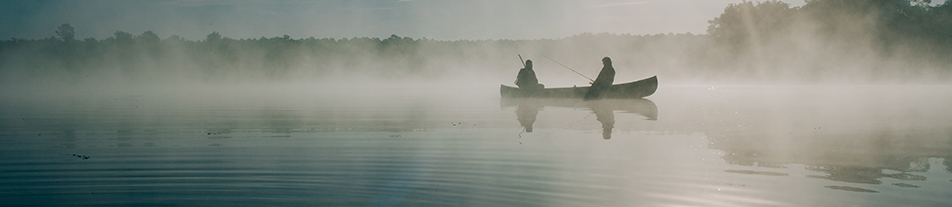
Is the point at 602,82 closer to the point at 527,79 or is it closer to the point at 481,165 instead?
the point at 527,79

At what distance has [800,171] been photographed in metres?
6.21

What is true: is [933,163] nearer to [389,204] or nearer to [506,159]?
[506,159]

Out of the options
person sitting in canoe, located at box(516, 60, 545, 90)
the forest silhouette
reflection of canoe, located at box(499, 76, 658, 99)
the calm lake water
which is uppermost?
the forest silhouette

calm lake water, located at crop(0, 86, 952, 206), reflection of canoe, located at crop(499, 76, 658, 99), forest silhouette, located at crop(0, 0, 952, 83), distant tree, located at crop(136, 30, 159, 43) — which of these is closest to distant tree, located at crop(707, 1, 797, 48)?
forest silhouette, located at crop(0, 0, 952, 83)

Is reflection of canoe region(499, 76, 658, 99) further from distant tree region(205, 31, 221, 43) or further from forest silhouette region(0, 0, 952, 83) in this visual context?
distant tree region(205, 31, 221, 43)

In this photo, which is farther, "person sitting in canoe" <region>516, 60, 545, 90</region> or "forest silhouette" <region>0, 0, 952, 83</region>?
"forest silhouette" <region>0, 0, 952, 83</region>

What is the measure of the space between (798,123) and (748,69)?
5337cm

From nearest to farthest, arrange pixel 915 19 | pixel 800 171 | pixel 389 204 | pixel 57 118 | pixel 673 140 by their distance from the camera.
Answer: pixel 389 204
pixel 800 171
pixel 673 140
pixel 57 118
pixel 915 19

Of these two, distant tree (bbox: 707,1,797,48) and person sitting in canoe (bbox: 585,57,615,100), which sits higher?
distant tree (bbox: 707,1,797,48)

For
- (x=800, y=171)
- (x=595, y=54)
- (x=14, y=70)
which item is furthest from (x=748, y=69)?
(x=14, y=70)

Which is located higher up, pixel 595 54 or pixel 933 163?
pixel 595 54

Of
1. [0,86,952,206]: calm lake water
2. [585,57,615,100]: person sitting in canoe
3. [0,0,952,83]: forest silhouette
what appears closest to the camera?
[0,86,952,206]: calm lake water

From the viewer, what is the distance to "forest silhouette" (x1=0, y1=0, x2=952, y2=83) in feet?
172

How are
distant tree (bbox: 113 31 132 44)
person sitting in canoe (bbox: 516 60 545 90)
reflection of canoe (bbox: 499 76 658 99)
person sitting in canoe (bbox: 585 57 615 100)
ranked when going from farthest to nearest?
distant tree (bbox: 113 31 132 44)
person sitting in canoe (bbox: 516 60 545 90)
reflection of canoe (bbox: 499 76 658 99)
person sitting in canoe (bbox: 585 57 615 100)
